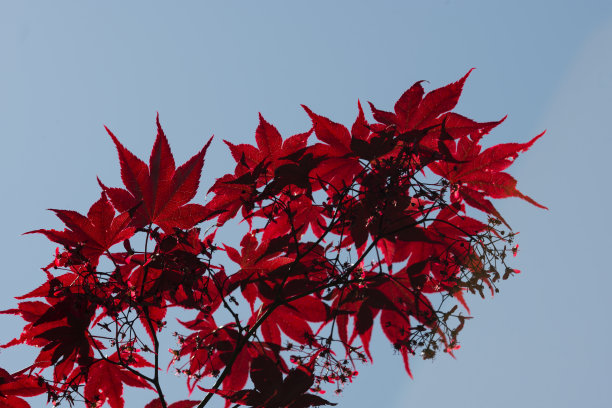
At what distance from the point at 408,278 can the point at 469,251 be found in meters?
0.28

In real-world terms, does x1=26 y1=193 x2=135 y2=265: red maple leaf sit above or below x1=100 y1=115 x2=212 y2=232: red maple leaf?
below

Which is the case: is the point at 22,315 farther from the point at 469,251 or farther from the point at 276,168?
the point at 469,251

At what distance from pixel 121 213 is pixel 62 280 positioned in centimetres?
37

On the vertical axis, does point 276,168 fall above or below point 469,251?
above

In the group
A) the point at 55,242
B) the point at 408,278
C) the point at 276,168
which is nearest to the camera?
the point at 55,242

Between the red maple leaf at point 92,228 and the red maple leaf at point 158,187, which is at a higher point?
the red maple leaf at point 158,187

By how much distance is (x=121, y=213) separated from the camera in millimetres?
1896

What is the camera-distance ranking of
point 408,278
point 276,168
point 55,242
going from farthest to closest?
point 408,278 → point 276,168 → point 55,242

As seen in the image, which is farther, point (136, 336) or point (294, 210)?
point (294, 210)

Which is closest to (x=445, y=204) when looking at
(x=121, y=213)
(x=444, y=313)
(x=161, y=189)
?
(x=444, y=313)

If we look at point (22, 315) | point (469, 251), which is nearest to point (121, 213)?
point (22, 315)

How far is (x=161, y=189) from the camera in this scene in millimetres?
1919

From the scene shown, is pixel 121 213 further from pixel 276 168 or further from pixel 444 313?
pixel 444 313

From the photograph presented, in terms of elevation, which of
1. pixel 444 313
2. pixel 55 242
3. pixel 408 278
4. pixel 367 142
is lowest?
pixel 444 313
